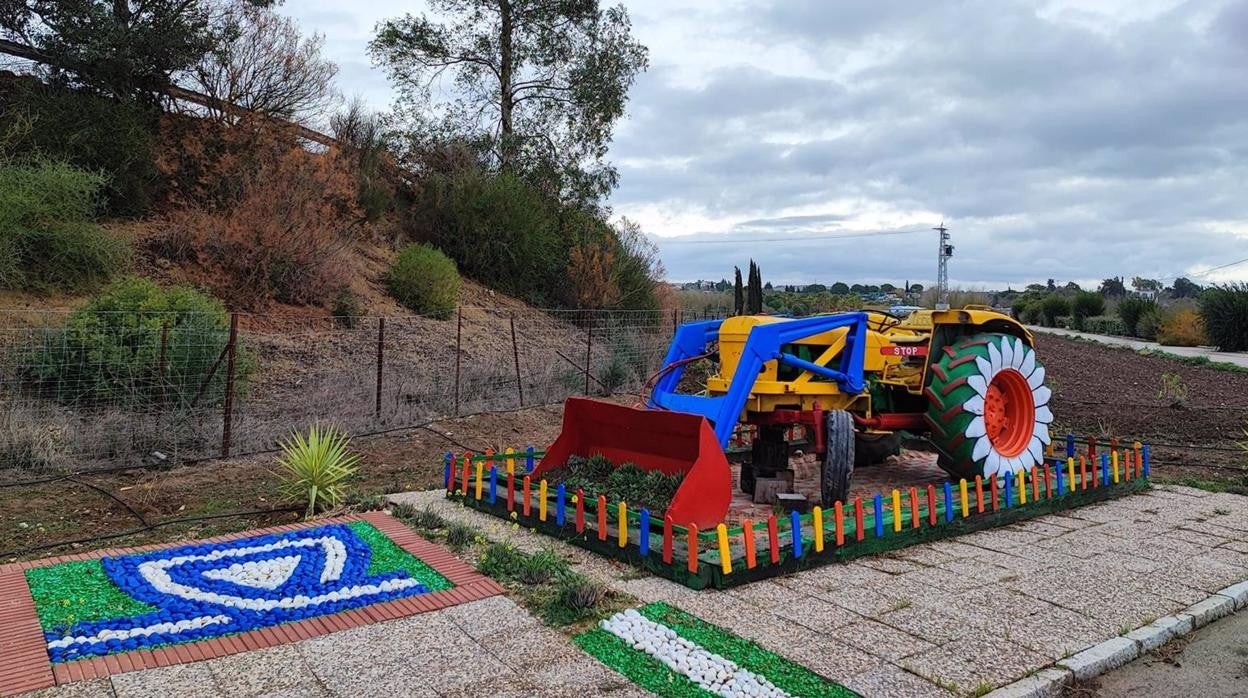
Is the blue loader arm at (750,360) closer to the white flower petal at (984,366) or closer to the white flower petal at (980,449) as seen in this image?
the white flower petal at (984,366)

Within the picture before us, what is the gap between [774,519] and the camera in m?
5.00

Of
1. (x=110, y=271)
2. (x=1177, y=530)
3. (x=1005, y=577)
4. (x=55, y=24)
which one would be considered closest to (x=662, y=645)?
(x=1005, y=577)

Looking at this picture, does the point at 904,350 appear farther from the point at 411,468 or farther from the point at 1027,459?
the point at 411,468

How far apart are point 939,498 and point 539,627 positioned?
388 centimetres

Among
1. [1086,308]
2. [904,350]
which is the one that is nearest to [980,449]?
[904,350]

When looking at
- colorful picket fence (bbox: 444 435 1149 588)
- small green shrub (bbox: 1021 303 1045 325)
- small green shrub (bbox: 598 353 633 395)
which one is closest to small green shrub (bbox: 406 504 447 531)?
colorful picket fence (bbox: 444 435 1149 588)

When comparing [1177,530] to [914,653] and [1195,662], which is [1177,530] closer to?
[1195,662]

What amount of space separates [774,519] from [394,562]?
2.39m

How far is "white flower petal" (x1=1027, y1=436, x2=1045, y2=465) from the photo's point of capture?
7.54m

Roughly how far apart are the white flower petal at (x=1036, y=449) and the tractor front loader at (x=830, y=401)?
2 cm

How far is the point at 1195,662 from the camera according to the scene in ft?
13.6

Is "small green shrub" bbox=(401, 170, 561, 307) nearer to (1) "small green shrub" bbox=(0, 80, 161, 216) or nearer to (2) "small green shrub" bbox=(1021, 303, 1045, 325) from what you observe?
(1) "small green shrub" bbox=(0, 80, 161, 216)

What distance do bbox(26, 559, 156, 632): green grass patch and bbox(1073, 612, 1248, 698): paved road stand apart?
4.79 metres

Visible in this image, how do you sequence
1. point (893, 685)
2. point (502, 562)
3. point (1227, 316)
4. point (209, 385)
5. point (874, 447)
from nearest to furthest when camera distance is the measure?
point (893, 685)
point (502, 562)
point (874, 447)
point (209, 385)
point (1227, 316)
